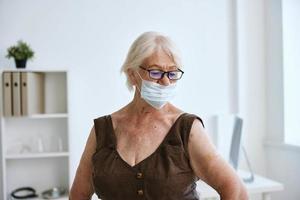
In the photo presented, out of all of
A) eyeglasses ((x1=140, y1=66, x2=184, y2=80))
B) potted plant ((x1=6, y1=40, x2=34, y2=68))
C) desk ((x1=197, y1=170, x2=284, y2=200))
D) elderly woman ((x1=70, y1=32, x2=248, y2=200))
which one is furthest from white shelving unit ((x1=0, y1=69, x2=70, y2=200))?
eyeglasses ((x1=140, y1=66, x2=184, y2=80))

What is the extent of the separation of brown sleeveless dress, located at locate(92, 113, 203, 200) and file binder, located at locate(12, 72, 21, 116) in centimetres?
156

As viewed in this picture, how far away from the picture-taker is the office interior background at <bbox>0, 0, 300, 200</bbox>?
280 centimetres

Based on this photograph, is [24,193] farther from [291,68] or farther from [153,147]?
[291,68]

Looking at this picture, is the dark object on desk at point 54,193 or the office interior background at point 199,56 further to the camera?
the office interior background at point 199,56

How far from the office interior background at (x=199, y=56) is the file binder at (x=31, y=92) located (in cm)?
14

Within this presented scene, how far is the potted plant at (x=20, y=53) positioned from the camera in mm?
2547

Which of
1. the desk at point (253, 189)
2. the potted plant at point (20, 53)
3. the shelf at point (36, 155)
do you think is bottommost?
the desk at point (253, 189)

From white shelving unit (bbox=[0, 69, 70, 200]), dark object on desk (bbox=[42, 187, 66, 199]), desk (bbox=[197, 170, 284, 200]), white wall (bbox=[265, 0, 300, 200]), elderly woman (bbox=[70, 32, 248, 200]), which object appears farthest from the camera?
white wall (bbox=[265, 0, 300, 200])

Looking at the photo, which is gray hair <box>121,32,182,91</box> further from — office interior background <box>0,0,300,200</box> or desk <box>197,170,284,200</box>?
office interior background <box>0,0,300,200</box>

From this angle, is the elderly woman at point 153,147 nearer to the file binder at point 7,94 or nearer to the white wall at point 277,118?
the file binder at point 7,94

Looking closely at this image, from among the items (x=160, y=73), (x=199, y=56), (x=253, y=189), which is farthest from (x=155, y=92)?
(x=199, y=56)

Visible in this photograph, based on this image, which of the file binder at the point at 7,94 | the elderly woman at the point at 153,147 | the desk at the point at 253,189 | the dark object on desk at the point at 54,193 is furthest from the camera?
the dark object on desk at the point at 54,193

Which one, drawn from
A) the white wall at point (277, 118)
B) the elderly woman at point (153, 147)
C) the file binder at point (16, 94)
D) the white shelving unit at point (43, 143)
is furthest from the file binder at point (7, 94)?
the white wall at point (277, 118)

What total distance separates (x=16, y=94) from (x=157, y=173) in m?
1.76
